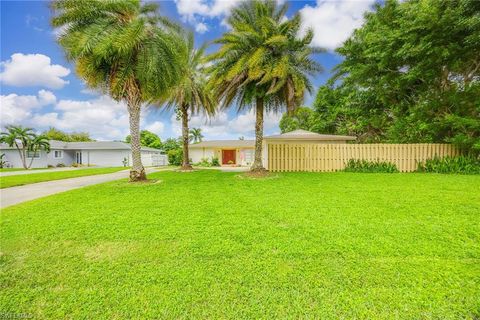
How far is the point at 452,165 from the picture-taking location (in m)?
11.4

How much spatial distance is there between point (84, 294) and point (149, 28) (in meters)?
9.82

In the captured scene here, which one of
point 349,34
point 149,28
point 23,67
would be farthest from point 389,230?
point 23,67

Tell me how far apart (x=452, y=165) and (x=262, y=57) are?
10902 millimetres

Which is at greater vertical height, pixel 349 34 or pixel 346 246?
pixel 349 34

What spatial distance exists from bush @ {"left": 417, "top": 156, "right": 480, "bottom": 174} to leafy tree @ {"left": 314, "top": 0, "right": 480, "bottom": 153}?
A: 77cm

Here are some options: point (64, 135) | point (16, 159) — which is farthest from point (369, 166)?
point (64, 135)

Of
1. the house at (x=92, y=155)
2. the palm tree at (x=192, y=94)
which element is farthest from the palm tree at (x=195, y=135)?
the palm tree at (x=192, y=94)

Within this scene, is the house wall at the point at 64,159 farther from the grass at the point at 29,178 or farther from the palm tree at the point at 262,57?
the palm tree at the point at 262,57

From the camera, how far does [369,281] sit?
2.28 metres

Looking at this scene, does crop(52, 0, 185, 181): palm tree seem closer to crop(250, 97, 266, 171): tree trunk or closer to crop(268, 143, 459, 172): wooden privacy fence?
crop(250, 97, 266, 171): tree trunk

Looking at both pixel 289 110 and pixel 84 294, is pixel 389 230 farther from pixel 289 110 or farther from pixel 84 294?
pixel 289 110

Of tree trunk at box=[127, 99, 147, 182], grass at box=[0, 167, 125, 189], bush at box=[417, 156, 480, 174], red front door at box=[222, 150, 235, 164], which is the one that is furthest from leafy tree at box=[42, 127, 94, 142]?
bush at box=[417, 156, 480, 174]

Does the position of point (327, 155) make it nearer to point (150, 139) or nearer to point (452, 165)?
point (452, 165)

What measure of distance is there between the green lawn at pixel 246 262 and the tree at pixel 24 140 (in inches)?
998
